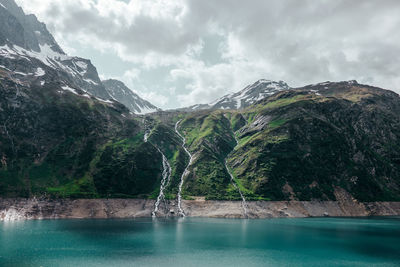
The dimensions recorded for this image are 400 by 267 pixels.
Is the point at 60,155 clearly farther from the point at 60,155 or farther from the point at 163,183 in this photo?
the point at 163,183

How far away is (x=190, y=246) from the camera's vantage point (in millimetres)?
81062

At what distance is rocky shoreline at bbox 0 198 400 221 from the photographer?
428ft

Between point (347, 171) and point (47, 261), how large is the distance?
186 meters

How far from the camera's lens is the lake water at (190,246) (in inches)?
2606

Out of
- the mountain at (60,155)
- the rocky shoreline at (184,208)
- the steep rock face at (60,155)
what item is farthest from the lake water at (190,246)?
the steep rock face at (60,155)

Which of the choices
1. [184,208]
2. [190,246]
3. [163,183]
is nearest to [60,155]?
[163,183]

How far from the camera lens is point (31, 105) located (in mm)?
188125

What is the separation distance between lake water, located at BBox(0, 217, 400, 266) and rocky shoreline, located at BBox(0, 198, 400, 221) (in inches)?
1122

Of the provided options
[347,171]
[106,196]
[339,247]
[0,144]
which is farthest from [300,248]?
[0,144]

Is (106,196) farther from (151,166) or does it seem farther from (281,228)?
(281,228)

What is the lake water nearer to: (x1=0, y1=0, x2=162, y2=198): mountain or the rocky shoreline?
the rocky shoreline

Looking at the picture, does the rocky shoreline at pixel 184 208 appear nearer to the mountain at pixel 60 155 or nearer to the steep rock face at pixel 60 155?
the mountain at pixel 60 155

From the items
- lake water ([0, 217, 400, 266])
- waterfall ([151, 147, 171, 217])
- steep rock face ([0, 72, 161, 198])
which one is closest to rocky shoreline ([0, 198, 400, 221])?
waterfall ([151, 147, 171, 217])

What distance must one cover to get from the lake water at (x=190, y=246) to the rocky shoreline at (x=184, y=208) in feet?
93.5
